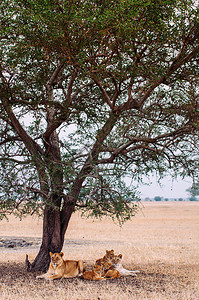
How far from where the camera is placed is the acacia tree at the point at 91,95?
37.3 ft

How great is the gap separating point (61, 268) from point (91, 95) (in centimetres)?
694

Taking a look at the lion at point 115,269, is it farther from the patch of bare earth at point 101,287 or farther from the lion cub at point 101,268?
the patch of bare earth at point 101,287

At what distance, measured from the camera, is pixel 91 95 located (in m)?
15.6

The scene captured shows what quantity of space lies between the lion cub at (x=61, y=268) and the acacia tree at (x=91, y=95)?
122 centimetres

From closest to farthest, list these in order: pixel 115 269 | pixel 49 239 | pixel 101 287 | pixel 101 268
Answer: pixel 101 287 → pixel 101 268 → pixel 115 269 → pixel 49 239

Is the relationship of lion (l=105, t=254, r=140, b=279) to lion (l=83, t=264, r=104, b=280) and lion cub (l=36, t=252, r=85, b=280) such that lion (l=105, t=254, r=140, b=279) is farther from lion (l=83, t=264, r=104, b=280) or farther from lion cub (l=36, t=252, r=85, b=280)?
lion cub (l=36, t=252, r=85, b=280)

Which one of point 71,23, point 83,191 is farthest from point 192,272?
point 71,23

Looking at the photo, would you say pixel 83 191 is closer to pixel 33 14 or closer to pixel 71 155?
pixel 71 155

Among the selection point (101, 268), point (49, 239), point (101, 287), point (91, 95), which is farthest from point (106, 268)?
point (91, 95)

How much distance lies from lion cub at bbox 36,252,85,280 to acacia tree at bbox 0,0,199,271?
1219 millimetres

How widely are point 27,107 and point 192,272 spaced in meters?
9.30

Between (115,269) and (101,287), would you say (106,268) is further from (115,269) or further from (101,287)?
(101,287)

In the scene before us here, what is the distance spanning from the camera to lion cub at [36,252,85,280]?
12672mm

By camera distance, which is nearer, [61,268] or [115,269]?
[61,268]
